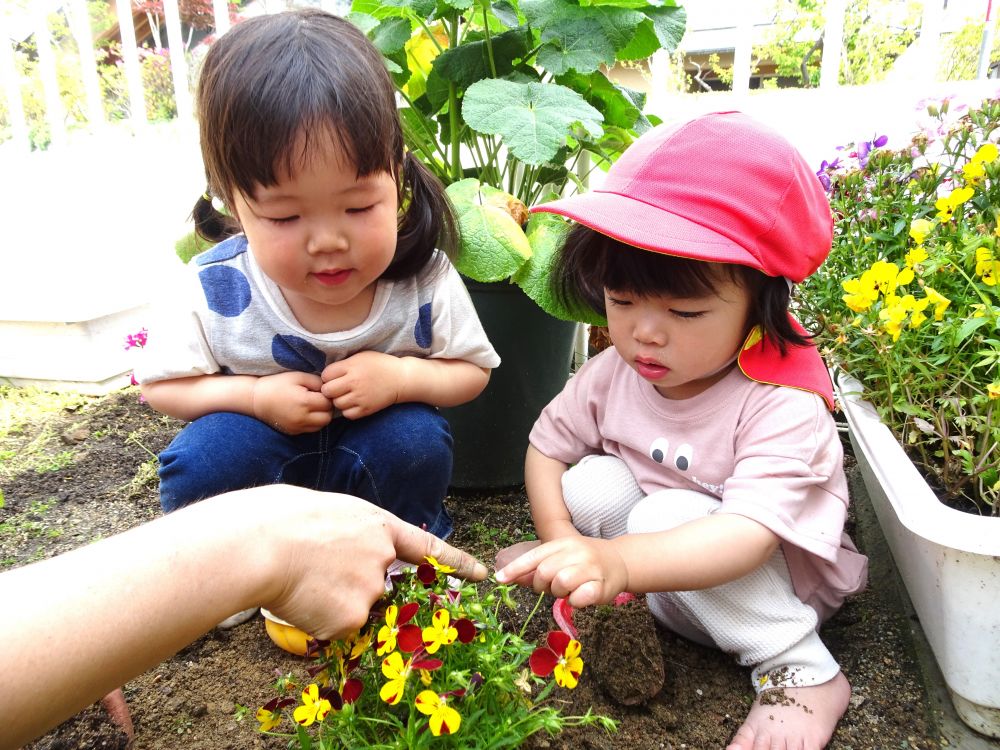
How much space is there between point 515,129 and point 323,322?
0.53 metres

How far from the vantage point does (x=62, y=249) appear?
272cm

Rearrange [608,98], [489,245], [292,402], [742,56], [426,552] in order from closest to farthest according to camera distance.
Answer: [426,552] → [292,402] → [489,245] → [608,98] → [742,56]

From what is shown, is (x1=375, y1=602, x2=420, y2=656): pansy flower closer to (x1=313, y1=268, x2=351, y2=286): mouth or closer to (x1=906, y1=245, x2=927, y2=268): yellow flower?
(x1=313, y1=268, x2=351, y2=286): mouth

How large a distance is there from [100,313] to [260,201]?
6.21 feet

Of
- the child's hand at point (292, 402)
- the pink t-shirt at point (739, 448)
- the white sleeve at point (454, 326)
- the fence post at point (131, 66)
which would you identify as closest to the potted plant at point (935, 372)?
the pink t-shirt at point (739, 448)

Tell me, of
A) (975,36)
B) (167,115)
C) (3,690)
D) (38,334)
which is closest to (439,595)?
(3,690)

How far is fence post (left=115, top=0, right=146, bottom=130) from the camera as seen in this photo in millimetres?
2893

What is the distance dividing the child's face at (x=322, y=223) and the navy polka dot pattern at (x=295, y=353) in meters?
0.16

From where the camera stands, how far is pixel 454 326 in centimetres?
141

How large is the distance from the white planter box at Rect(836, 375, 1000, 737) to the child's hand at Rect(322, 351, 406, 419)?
811 millimetres

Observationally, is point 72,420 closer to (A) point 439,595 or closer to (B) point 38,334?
(B) point 38,334

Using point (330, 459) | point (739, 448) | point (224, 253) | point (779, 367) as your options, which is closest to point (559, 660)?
point (739, 448)

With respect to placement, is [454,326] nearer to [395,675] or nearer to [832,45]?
[395,675]

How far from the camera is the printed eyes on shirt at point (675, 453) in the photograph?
1.23 meters
